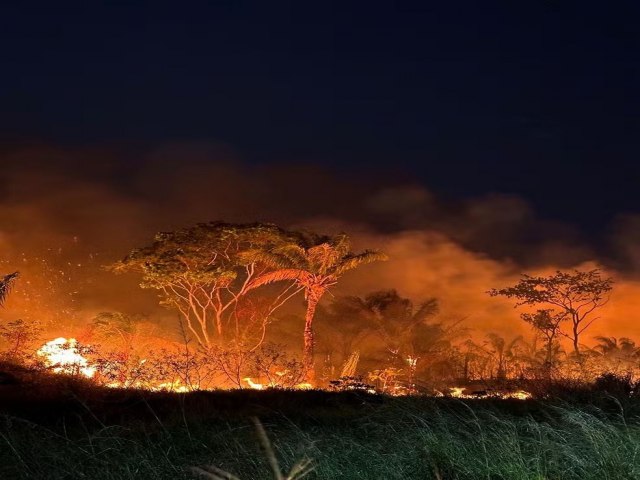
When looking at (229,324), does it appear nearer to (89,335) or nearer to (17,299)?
(89,335)

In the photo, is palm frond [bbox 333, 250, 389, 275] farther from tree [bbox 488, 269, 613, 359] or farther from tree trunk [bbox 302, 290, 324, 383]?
tree [bbox 488, 269, 613, 359]

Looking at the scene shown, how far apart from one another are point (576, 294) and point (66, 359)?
22212mm

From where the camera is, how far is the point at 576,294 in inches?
1258

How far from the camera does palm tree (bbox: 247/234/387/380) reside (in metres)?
23.8

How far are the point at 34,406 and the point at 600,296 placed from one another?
85.4 feet

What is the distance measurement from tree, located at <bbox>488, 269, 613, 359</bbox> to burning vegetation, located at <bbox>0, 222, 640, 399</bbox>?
0.18 ft

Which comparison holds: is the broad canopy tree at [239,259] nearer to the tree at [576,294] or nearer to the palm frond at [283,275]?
the palm frond at [283,275]

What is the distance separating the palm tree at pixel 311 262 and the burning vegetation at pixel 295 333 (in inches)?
1.8

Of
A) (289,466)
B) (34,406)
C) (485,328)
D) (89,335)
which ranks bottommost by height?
(289,466)

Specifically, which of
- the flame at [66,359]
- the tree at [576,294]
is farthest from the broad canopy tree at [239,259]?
the tree at [576,294]

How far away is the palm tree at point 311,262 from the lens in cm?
2378

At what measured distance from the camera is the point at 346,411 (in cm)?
1254

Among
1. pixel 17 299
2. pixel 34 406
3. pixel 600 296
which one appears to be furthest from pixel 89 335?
pixel 600 296

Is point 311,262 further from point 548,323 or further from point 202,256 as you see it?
point 548,323
